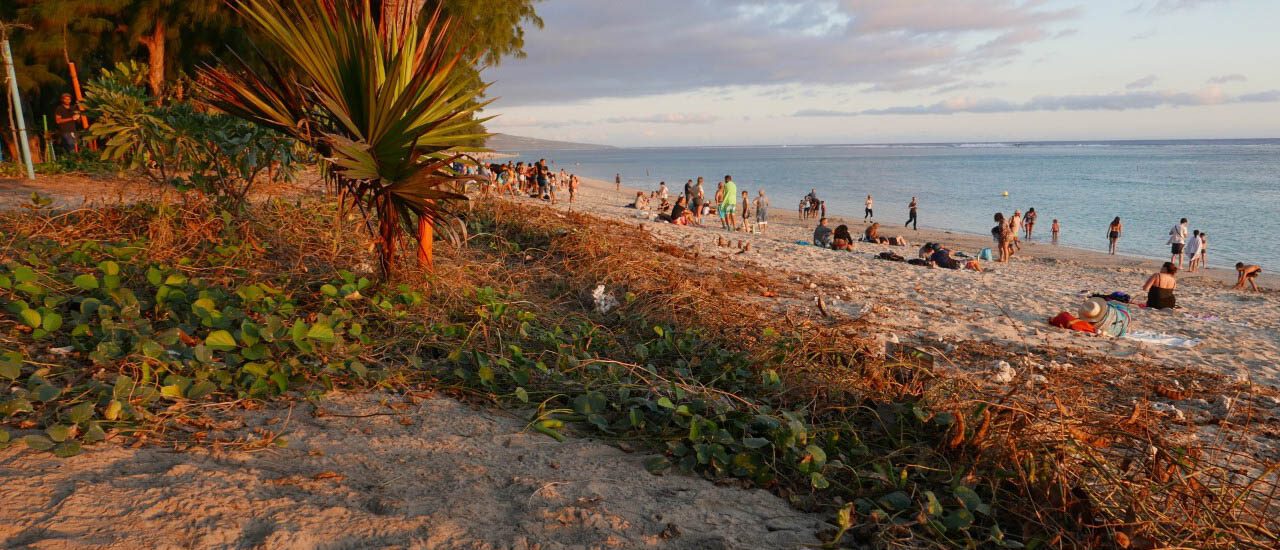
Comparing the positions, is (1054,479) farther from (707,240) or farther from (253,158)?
(707,240)

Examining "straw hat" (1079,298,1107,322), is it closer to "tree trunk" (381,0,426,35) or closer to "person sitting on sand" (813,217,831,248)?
"tree trunk" (381,0,426,35)

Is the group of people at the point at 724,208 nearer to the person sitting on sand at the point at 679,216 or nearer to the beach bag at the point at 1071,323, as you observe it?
the person sitting on sand at the point at 679,216

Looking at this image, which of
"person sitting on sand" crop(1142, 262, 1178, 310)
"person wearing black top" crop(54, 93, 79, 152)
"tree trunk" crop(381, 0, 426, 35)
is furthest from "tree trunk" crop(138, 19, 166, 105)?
"person sitting on sand" crop(1142, 262, 1178, 310)

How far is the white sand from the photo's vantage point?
6.86 feet

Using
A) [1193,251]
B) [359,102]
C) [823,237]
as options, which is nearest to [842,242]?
[823,237]

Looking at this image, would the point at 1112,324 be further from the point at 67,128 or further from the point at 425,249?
the point at 67,128

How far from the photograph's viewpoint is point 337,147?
3779mm

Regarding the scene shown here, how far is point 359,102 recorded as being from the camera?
161 inches

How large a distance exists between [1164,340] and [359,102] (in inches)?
352

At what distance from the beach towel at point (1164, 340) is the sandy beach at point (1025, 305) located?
20mm

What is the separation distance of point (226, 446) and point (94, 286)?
1573 mm

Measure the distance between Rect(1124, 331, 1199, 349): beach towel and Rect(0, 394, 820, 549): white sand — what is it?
24.3 feet

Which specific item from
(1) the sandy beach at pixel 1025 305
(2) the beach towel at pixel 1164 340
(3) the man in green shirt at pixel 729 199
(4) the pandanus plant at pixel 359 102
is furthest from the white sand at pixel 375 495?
(3) the man in green shirt at pixel 729 199

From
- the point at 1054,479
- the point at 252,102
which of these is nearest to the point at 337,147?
the point at 252,102
